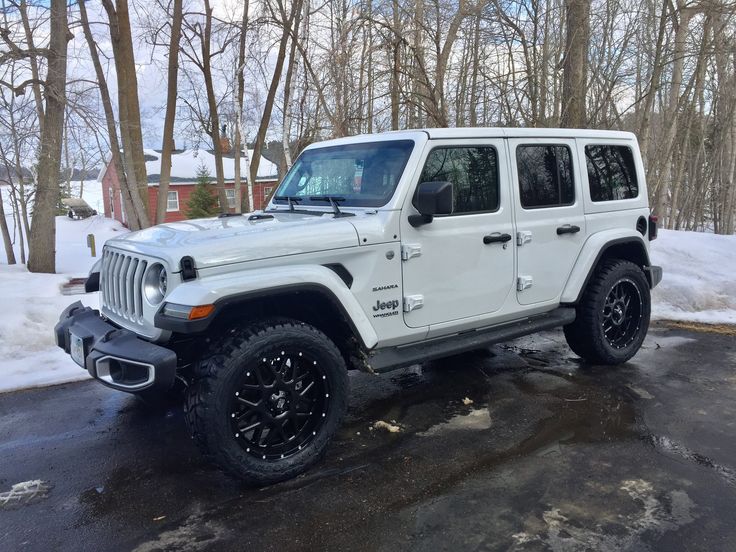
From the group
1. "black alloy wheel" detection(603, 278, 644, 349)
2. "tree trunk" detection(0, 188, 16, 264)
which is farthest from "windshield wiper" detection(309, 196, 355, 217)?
"tree trunk" detection(0, 188, 16, 264)

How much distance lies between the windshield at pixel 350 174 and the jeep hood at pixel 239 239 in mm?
371

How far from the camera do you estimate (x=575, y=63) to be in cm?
990

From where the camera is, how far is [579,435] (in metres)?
3.75

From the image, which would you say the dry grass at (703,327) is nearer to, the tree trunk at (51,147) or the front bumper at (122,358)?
the front bumper at (122,358)

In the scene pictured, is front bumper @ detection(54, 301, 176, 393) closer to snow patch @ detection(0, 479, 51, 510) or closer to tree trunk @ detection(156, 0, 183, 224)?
snow patch @ detection(0, 479, 51, 510)

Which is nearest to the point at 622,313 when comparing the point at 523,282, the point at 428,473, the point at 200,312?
the point at 523,282

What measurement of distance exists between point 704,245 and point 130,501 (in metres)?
8.62

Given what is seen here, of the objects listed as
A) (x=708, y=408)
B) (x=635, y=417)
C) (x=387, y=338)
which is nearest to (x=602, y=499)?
(x=635, y=417)

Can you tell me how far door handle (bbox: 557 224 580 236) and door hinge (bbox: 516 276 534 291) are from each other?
19.1 inches

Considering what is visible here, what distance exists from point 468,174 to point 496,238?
509 millimetres

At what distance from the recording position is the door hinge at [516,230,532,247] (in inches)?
170

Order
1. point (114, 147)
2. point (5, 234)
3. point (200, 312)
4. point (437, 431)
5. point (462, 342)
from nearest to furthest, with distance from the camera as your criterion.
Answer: point (200, 312)
point (437, 431)
point (462, 342)
point (114, 147)
point (5, 234)

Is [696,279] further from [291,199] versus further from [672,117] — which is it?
[672,117]

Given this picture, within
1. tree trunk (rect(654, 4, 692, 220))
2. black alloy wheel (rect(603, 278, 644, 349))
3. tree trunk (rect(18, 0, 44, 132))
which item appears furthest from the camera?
tree trunk (rect(654, 4, 692, 220))
